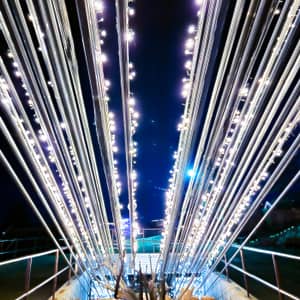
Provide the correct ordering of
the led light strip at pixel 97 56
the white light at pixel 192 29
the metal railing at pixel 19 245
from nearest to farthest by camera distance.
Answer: the led light strip at pixel 97 56, the white light at pixel 192 29, the metal railing at pixel 19 245

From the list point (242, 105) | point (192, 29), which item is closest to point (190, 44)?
point (192, 29)

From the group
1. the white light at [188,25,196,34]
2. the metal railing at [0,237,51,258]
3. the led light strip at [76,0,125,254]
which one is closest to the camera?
the led light strip at [76,0,125,254]

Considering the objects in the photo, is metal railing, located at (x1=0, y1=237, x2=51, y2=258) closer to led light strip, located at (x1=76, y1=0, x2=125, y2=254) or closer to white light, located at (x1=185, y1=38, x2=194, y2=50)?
led light strip, located at (x1=76, y1=0, x2=125, y2=254)

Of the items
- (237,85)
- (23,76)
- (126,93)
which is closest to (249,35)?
(237,85)

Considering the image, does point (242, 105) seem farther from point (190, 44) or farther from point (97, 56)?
point (97, 56)

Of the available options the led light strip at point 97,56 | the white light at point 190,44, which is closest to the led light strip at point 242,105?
the white light at point 190,44

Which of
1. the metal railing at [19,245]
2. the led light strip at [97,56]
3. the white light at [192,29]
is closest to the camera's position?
the led light strip at [97,56]

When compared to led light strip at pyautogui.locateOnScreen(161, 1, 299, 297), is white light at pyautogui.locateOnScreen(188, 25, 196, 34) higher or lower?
higher

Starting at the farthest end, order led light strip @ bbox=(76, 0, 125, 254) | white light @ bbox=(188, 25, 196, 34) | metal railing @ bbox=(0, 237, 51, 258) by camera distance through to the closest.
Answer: metal railing @ bbox=(0, 237, 51, 258)
white light @ bbox=(188, 25, 196, 34)
led light strip @ bbox=(76, 0, 125, 254)

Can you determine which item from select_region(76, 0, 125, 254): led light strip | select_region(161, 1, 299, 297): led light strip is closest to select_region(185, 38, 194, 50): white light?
select_region(161, 1, 299, 297): led light strip

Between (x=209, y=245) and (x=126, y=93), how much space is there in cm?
262

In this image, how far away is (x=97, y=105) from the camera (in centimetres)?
140

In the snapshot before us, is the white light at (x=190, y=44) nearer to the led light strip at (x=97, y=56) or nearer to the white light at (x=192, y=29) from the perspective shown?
the white light at (x=192, y=29)

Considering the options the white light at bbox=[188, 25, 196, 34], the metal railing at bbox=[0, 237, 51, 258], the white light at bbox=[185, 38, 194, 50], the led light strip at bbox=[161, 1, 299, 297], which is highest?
the white light at bbox=[188, 25, 196, 34]
